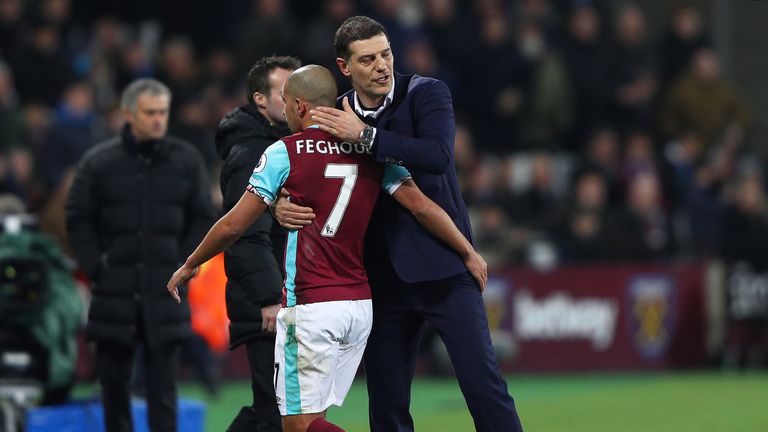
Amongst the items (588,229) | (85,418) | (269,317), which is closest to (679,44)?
(588,229)

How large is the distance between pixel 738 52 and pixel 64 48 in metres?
9.42

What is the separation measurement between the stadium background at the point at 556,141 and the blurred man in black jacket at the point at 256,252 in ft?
18.9

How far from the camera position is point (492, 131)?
1900 cm

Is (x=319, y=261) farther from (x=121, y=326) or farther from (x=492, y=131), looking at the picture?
(x=492, y=131)

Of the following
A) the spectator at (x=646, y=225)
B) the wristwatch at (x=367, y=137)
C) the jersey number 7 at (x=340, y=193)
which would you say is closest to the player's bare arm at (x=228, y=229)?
the jersey number 7 at (x=340, y=193)

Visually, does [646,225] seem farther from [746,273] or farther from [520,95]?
[520,95]

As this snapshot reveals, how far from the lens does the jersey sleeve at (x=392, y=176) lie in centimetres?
676

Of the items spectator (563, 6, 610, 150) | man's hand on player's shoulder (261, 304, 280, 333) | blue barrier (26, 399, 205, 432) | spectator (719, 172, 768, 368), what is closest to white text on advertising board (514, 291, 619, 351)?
spectator (719, 172, 768, 368)

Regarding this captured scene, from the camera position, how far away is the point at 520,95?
61.5 feet

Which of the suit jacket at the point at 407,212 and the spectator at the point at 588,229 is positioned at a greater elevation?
the suit jacket at the point at 407,212

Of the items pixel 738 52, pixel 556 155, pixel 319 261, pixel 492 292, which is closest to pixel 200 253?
pixel 319 261

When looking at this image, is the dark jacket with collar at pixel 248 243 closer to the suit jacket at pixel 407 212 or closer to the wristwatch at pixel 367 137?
the suit jacket at pixel 407 212

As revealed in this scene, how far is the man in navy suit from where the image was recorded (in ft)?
22.1

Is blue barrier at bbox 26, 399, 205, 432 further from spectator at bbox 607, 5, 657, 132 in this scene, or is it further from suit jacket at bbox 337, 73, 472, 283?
spectator at bbox 607, 5, 657, 132
